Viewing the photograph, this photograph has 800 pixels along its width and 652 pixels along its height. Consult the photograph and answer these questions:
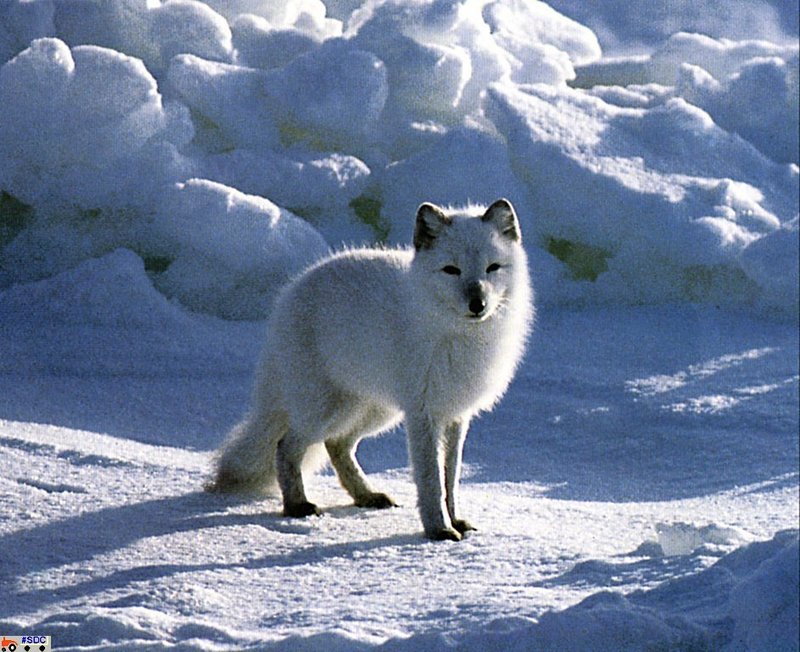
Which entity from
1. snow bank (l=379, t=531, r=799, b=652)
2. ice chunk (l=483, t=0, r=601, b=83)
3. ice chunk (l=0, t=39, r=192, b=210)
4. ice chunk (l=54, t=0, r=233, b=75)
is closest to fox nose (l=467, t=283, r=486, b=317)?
snow bank (l=379, t=531, r=799, b=652)

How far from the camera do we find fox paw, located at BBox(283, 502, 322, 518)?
3113 mm

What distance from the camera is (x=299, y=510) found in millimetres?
→ 3123

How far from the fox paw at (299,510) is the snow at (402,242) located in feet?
0.30

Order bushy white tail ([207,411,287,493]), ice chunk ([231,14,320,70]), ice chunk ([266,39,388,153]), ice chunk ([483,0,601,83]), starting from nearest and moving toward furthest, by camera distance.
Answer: bushy white tail ([207,411,287,493]), ice chunk ([266,39,388,153]), ice chunk ([231,14,320,70]), ice chunk ([483,0,601,83])

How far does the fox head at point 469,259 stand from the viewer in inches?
112

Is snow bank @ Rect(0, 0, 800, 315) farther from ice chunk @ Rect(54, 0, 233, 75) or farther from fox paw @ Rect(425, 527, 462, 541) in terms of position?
fox paw @ Rect(425, 527, 462, 541)

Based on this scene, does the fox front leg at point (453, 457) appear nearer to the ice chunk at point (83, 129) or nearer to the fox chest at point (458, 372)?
the fox chest at point (458, 372)

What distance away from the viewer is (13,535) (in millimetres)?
2613

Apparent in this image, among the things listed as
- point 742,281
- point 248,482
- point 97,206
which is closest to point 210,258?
point 97,206

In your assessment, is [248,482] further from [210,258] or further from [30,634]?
[210,258]

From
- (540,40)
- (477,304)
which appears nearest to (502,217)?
(477,304)

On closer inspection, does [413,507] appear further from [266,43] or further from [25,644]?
[266,43]

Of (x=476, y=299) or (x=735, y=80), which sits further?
(x=735, y=80)

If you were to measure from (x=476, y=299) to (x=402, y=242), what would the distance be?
8.27ft
